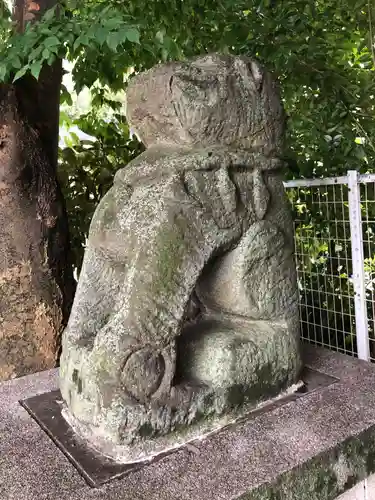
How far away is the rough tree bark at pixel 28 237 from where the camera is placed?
6.84 feet

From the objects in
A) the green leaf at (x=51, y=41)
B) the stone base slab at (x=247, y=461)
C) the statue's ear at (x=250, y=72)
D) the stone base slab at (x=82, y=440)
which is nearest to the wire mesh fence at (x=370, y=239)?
the stone base slab at (x=82, y=440)

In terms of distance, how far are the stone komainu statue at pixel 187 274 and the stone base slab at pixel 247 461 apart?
0.09m

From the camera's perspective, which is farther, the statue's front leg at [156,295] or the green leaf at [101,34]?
the green leaf at [101,34]

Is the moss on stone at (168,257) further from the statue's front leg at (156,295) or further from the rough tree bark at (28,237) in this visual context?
the rough tree bark at (28,237)

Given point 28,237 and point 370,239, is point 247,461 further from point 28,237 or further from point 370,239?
point 370,239

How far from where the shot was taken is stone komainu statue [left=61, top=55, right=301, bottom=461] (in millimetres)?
1325

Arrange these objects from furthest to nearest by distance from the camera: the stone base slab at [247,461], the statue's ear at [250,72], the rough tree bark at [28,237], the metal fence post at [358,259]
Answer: the metal fence post at [358,259], the rough tree bark at [28,237], the statue's ear at [250,72], the stone base slab at [247,461]

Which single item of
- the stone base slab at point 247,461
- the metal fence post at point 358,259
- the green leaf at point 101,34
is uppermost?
the green leaf at point 101,34

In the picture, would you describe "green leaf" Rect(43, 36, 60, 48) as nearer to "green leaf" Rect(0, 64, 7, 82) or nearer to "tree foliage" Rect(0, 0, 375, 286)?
"green leaf" Rect(0, 64, 7, 82)

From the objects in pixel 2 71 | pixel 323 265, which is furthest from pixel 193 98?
pixel 323 265

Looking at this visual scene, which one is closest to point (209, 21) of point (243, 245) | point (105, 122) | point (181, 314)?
point (105, 122)

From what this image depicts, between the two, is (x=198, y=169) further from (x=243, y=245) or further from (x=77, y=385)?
(x=77, y=385)

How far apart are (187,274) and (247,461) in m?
0.50

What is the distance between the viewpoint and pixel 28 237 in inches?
84.4
